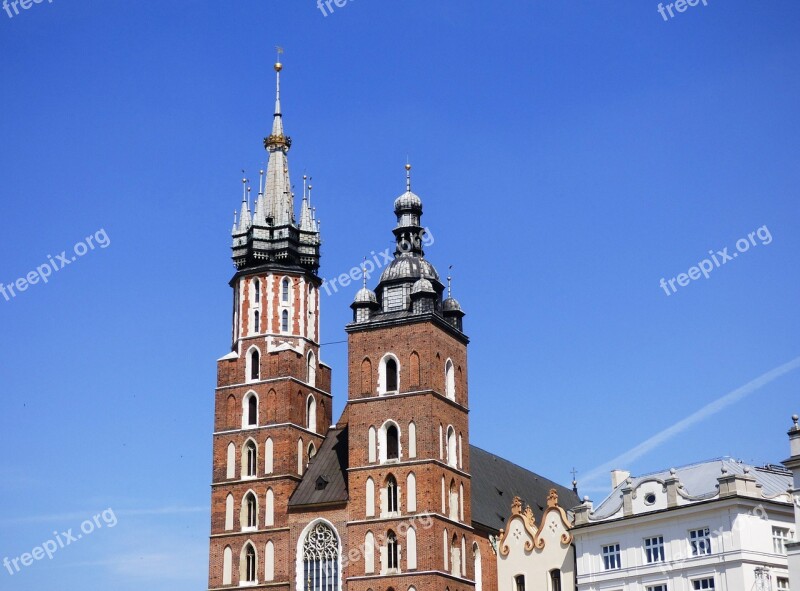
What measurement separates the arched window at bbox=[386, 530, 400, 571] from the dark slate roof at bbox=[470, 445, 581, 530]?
20.8 feet

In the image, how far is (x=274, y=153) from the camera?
8175 cm

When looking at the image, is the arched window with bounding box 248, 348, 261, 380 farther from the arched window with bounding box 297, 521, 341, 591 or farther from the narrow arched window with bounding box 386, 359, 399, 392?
the arched window with bounding box 297, 521, 341, 591

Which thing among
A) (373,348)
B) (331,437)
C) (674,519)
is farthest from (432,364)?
(674,519)

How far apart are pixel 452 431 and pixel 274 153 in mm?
20840

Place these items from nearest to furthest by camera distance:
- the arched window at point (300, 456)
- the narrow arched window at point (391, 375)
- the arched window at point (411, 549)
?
the arched window at point (411, 549)
the narrow arched window at point (391, 375)
the arched window at point (300, 456)

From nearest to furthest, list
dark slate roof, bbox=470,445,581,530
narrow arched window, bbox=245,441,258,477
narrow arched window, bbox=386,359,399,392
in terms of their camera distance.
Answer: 1. narrow arched window, bbox=386,359,399,392
2. narrow arched window, bbox=245,441,258,477
3. dark slate roof, bbox=470,445,581,530

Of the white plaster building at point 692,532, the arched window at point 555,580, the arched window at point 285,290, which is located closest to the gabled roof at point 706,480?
the white plaster building at point 692,532

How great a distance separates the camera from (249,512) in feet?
238

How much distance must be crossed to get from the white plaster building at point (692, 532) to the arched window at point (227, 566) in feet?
61.2

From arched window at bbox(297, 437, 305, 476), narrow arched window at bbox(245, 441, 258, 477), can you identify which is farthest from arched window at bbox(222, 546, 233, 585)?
arched window at bbox(297, 437, 305, 476)

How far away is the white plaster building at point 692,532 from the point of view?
57.4 meters

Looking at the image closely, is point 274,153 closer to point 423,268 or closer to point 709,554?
point 423,268

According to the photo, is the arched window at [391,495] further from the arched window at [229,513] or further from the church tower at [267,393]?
the arched window at [229,513]

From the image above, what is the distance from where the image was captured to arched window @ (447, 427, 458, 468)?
7144cm
